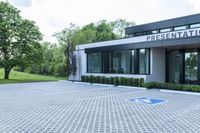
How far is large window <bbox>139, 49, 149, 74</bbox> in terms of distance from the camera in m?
19.3

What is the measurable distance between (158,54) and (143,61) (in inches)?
50.5

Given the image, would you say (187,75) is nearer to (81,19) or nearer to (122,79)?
(122,79)

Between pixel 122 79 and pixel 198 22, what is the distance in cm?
716

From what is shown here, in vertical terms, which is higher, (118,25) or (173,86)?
(118,25)

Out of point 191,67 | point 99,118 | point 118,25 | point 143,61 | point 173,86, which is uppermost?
point 118,25

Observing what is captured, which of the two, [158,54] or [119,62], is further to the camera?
[119,62]

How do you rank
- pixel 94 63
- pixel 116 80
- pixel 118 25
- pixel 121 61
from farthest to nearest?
pixel 118 25 → pixel 94 63 → pixel 121 61 → pixel 116 80

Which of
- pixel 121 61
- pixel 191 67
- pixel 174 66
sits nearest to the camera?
pixel 191 67

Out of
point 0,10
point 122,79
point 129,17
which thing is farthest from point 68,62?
point 129,17

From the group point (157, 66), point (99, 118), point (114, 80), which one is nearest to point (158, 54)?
→ point (157, 66)

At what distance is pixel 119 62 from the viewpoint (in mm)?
21375

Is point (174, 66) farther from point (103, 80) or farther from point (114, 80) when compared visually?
point (103, 80)

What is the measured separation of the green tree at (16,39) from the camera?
2880 centimetres

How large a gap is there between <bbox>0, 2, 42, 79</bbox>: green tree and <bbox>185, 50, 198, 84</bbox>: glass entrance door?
1846cm
